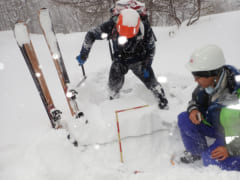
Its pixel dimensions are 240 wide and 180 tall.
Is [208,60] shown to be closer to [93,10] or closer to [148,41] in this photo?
[148,41]

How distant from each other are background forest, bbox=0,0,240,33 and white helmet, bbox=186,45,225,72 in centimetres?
213

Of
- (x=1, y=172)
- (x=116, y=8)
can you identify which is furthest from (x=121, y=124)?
(x=116, y=8)

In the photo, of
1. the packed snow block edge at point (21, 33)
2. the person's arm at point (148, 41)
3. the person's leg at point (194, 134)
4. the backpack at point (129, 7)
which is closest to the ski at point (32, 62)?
the packed snow block edge at point (21, 33)

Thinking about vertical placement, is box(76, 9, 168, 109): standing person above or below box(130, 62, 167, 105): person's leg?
above

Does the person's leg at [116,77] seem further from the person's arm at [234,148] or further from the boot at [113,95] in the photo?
the person's arm at [234,148]

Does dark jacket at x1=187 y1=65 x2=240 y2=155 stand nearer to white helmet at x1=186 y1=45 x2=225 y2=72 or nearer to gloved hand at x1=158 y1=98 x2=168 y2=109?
white helmet at x1=186 y1=45 x2=225 y2=72

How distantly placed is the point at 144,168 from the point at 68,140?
3.81ft

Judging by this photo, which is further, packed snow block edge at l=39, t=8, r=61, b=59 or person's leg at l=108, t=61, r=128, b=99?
person's leg at l=108, t=61, r=128, b=99

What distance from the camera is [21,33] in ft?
7.46

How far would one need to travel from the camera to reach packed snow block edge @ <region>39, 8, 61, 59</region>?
2.42 m

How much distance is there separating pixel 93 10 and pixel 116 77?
647 cm

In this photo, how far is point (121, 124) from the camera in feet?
9.20

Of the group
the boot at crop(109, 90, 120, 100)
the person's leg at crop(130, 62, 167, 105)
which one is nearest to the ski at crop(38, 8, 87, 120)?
the boot at crop(109, 90, 120, 100)

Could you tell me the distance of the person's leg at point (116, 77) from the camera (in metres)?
3.08
